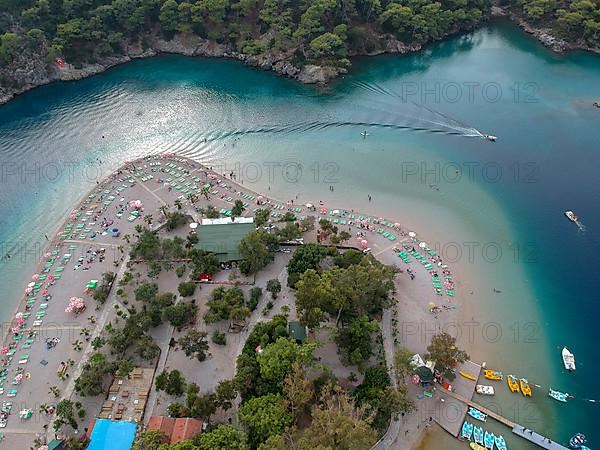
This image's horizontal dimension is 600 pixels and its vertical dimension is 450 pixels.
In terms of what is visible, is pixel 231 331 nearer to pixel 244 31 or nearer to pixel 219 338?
pixel 219 338

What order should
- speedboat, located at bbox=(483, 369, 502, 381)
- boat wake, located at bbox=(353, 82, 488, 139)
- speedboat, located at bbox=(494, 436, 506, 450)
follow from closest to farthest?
1. speedboat, located at bbox=(494, 436, 506, 450)
2. speedboat, located at bbox=(483, 369, 502, 381)
3. boat wake, located at bbox=(353, 82, 488, 139)

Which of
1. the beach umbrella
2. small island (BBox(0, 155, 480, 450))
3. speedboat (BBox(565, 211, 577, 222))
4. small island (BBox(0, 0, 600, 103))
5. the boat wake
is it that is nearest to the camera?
small island (BBox(0, 155, 480, 450))

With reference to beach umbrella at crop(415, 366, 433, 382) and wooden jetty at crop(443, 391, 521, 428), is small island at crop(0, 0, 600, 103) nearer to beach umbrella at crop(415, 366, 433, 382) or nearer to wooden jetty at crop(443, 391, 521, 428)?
beach umbrella at crop(415, 366, 433, 382)

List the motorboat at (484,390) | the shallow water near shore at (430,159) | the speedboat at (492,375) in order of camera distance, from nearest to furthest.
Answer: the motorboat at (484,390), the speedboat at (492,375), the shallow water near shore at (430,159)

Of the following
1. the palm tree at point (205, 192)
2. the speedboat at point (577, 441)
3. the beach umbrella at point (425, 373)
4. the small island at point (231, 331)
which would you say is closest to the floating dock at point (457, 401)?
the small island at point (231, 331)

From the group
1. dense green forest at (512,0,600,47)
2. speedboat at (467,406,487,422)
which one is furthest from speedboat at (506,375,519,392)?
dense green forest at (512,0,600,47)

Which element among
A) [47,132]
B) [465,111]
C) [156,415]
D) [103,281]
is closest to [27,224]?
[103,281]

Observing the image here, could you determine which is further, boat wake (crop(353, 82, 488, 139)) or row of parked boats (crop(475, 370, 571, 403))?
boat wake (crop(353, 82, 488, 139))

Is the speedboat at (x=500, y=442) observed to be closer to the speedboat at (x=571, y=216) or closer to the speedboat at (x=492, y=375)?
the speedboat at (x=492, y=375)
